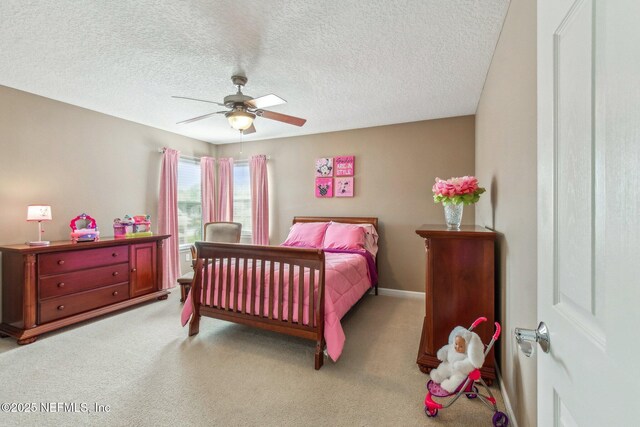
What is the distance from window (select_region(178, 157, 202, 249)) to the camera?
15.5 ft

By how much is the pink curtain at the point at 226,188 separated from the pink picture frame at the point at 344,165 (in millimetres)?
2032

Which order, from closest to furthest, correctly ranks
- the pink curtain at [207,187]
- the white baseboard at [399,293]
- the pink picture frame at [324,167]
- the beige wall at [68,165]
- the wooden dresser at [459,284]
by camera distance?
the wooden dresser at [459,284] < the beige wall at [68,165] < the white baseboard at [399,293] < the pink picture frame at [324,167] < the pink curtain at [207,187]


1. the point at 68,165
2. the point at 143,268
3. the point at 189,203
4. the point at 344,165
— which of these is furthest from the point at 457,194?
the point at 189,203

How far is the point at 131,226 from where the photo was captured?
365cm

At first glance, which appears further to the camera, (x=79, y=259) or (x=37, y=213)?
(x=79, y=259)

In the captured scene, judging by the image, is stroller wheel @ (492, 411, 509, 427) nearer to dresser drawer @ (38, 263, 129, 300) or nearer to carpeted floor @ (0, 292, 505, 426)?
carpeted floor @ (0, 292, 505, 426)

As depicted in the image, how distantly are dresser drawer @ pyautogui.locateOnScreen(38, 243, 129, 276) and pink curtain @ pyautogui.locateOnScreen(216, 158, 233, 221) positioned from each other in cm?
193

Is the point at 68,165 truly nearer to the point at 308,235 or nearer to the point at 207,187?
the point at 207,187

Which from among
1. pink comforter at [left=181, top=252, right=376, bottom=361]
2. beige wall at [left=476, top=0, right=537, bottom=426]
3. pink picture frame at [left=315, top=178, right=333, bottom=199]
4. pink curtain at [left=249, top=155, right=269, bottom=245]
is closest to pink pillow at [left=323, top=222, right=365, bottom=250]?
pink comforter at [left=181, top=252, right=376, bottom=361]

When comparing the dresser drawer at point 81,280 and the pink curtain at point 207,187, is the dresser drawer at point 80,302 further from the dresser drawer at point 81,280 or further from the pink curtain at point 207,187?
the pink curtain at point 207,187

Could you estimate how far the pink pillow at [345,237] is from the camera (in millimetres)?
3654

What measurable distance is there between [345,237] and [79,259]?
117 inches
